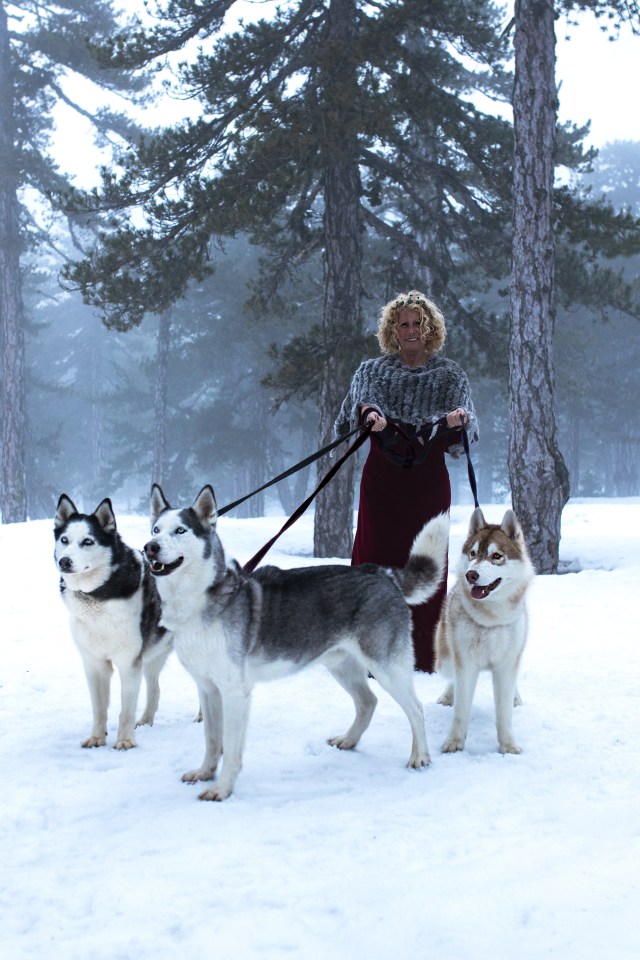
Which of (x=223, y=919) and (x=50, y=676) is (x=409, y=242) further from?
(x=223, y=919)

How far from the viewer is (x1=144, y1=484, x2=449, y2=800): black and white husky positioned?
3.82m

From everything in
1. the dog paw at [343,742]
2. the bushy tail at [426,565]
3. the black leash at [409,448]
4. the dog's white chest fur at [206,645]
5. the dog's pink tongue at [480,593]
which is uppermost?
the black leash at [409,448]

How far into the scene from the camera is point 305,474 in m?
37.6

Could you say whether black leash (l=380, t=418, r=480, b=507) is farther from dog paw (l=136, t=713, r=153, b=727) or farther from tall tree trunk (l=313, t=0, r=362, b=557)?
tall tree trunk (l=313, t=0, r=362, b=557)

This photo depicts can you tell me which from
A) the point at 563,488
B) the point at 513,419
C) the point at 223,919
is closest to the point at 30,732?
the point at 223,919

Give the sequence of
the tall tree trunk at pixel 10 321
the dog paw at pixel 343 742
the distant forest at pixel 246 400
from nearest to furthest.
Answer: the dog paw at pixel 343 742
the tall tree trunk at pixel 10 321
the distant forest at pixel 246 400

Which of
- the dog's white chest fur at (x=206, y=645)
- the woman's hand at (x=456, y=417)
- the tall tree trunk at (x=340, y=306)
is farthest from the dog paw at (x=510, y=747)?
the tall tree trunk at (x=340, y=306)

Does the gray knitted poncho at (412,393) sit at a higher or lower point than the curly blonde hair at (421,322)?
lower

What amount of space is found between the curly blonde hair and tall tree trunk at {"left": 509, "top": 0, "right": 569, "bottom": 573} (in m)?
5.22

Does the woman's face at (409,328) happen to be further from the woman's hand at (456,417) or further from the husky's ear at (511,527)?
the husky's ear at (511,527)

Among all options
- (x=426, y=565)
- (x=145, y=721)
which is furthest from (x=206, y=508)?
(x=145, y=721)

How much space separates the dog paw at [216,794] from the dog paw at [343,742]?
0.92 m

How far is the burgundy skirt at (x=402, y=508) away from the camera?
5.93 m

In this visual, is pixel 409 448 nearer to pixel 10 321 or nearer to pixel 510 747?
pixel 510 747
